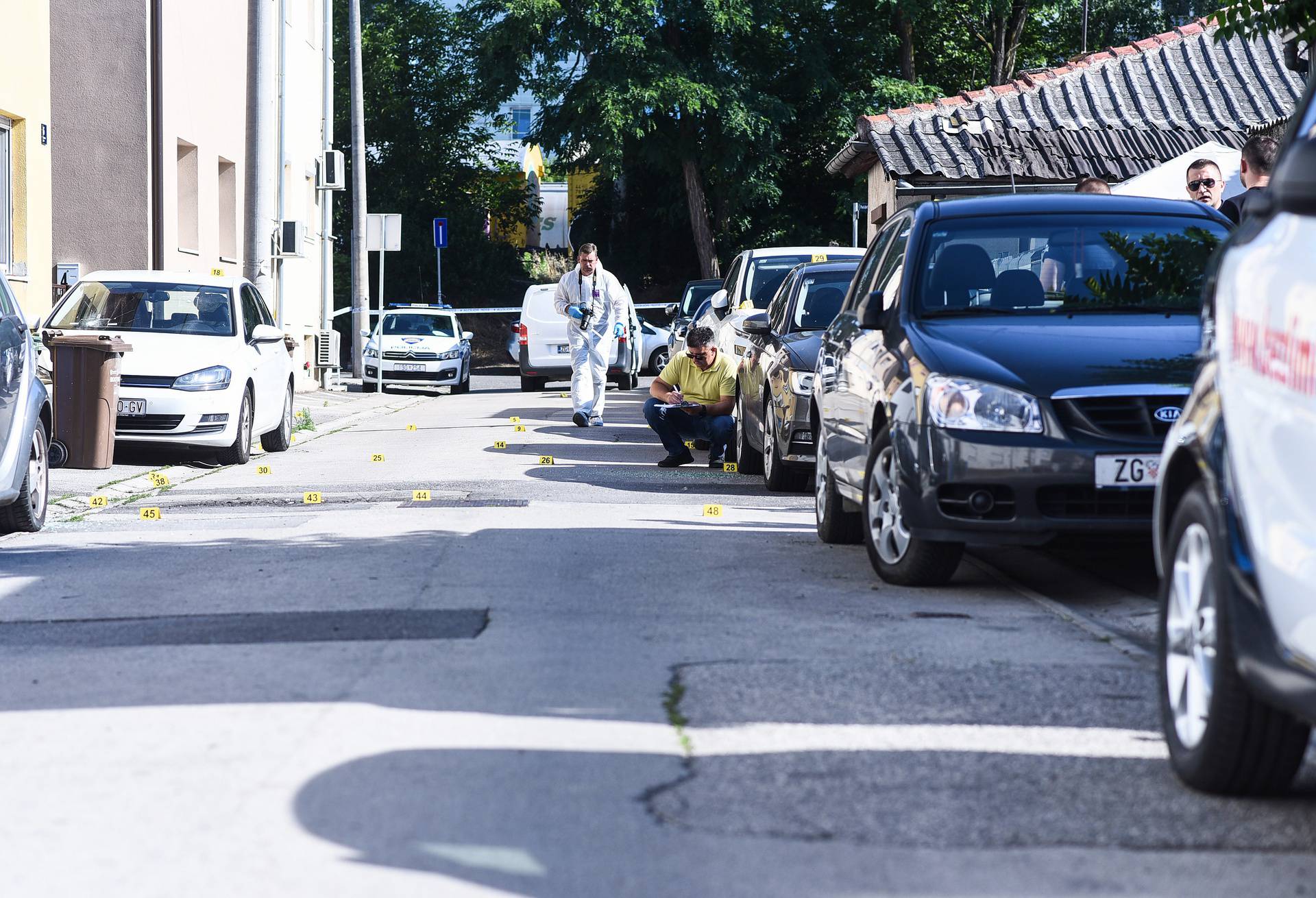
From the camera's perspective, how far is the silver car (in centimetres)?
1010

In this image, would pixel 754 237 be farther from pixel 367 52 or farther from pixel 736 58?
pixel 367 52

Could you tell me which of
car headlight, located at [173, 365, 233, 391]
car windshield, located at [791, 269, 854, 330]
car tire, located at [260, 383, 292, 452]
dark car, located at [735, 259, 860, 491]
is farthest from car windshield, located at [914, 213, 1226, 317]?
car tire, located at [260, 383, 292, 452]

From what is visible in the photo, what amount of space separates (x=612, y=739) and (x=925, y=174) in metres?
15.9

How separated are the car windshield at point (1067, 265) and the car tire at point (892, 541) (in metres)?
0.81

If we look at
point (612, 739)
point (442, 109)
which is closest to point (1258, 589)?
point (612, 739)

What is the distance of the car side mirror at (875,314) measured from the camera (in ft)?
27.9

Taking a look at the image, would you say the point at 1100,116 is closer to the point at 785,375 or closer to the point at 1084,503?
the point at 785,375

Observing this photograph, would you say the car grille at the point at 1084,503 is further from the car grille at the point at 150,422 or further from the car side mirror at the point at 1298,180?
the car grille at the point at 150,422

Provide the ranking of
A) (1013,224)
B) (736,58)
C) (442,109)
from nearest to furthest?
(1013,224), (736,58), (442,109)

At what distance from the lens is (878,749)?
4.88 meters

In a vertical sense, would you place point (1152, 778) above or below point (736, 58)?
below

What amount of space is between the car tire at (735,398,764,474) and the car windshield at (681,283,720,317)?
49.0 feet

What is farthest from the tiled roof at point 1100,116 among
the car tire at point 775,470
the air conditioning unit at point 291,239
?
the car tire at point 775,470

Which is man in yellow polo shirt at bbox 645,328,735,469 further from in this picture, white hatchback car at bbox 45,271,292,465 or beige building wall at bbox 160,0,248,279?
beige building wall at bbox 160,0,248,279
